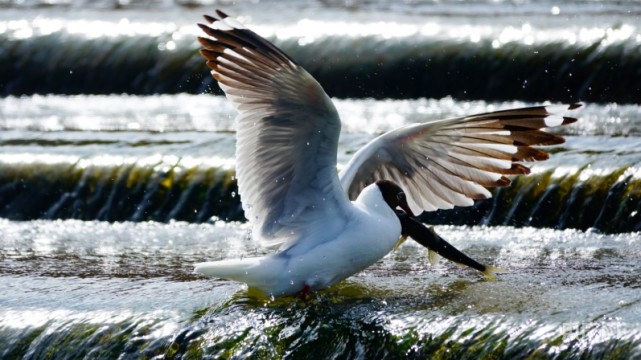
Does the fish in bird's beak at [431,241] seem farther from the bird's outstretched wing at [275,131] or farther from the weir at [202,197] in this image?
the weir at [202,197]

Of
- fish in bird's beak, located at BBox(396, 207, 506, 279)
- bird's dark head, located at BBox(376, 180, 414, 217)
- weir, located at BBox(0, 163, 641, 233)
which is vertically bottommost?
weir, located at BBox(0, 163, 641, 233)

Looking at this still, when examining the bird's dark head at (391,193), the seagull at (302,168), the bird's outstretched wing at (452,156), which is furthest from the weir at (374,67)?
the bird's dark head at (391,193)

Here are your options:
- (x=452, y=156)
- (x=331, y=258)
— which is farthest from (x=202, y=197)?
(x=331, y=258)

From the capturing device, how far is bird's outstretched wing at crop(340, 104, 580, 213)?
570 cm

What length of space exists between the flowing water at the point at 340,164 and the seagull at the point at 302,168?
16 centimetres

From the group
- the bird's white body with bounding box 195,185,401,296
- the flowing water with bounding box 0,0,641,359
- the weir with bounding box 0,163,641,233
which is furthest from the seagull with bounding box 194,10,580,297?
the weir with bounding box 0,163,641,233

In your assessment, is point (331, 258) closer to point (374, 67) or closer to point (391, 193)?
point (391, 193)

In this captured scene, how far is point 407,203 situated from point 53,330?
172 centimetres

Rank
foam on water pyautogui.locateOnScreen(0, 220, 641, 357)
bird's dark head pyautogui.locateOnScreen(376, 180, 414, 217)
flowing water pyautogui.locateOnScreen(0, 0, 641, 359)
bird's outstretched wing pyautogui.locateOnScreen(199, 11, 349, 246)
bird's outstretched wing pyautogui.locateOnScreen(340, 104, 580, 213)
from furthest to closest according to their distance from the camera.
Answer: bird's outstretched wing pyautogui.locateOnScreen(340, 104, 580, 213) → bird's dark head pyautogui.locateOnScreen(376, 180, 414, 217) → bird's outstretched wing pyautogui.locateOnScreen(199, 11, 349, 246) → flowing water pyautogui.locateOnScreen(0, 0, 641, 359) → foam on water pyautogui.locateOnScreen(0, 220, 641, 357)

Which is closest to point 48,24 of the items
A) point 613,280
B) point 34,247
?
point 34,247

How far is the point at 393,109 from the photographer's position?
32.7 feet

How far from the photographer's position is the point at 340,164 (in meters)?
7.79

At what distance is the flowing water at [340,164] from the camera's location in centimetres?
489

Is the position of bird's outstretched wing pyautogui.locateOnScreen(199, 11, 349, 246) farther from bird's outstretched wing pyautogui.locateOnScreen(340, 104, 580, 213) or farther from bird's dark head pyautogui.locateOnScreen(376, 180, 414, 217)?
bird's outstretched wing pyautogui.locateOnScreen(340, 104, 580, 213)
